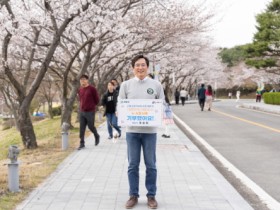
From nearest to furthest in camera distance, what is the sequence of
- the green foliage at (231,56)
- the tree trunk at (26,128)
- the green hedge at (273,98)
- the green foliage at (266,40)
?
the tree trunk at (26,128)
the green hedge at (273,98)
the green foliage at (266,40)
the green foliage at (231,56)

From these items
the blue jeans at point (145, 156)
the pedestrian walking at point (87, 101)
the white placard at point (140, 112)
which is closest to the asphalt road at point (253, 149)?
the blue jeans at point (145, 156)

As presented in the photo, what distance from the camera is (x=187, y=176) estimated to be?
783 cm

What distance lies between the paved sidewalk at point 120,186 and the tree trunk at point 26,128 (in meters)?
2.47

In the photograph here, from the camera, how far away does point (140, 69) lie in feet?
18.9

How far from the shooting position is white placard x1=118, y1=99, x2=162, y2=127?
226 inches

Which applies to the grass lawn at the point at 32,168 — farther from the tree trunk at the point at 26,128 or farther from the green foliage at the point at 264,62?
the green foliage at the point at 264,62

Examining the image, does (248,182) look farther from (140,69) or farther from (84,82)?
(84,82)

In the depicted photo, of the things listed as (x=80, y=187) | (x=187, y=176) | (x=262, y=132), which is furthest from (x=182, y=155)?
(x=262, y=132)

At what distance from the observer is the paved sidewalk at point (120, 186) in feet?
19.1

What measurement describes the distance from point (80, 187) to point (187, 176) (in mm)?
1908

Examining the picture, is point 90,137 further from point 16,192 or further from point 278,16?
point 278,16

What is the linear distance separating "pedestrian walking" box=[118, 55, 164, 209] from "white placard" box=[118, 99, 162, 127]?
2.6 inches

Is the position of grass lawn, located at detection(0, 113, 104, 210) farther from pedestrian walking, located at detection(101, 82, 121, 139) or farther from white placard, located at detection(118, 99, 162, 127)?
white placard, located at detection(118, 99, 162, 127)

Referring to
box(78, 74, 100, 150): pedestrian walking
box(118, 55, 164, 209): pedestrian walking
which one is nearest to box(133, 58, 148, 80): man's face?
box(118, 55, 164, 209): pedestrian walking
